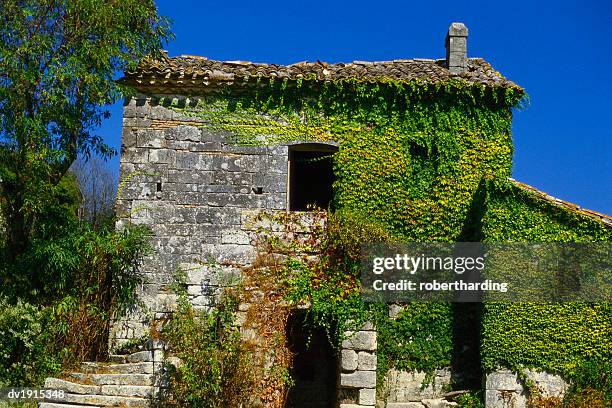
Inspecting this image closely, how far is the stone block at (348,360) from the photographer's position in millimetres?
10828

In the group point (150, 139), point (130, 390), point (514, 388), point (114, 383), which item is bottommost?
point (130, 390)

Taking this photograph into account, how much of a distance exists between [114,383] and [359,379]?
4124 mm

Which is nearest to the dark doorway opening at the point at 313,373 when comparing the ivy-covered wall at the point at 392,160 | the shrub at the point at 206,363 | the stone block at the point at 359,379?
the ivy-covered wall at the point at 392,160

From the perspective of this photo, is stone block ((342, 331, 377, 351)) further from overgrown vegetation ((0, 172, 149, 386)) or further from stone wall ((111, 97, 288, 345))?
overgrown vegetation ((0, 172, 149, 386))

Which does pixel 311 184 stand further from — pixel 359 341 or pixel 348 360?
pixel 348 360

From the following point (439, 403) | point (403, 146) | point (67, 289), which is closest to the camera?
point (439, 403)

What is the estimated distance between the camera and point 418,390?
11.5 metres

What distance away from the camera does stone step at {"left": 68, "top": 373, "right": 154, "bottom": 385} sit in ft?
33.7

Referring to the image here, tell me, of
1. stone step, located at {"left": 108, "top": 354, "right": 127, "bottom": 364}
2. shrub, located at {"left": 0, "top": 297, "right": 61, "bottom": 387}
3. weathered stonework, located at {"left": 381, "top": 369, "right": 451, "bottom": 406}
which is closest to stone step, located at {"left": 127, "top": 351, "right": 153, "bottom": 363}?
stone step, located at {"left": 108, "top": 354, "right": 127, "bottom": 364}

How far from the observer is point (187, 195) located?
38.2 feet

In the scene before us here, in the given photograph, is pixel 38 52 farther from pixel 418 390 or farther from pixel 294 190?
pixel 418 390

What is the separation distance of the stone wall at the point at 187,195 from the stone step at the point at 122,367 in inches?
28.5

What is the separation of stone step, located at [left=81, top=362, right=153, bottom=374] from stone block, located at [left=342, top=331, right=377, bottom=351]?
3411 mm

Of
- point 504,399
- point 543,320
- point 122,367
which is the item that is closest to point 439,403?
point 504,399
